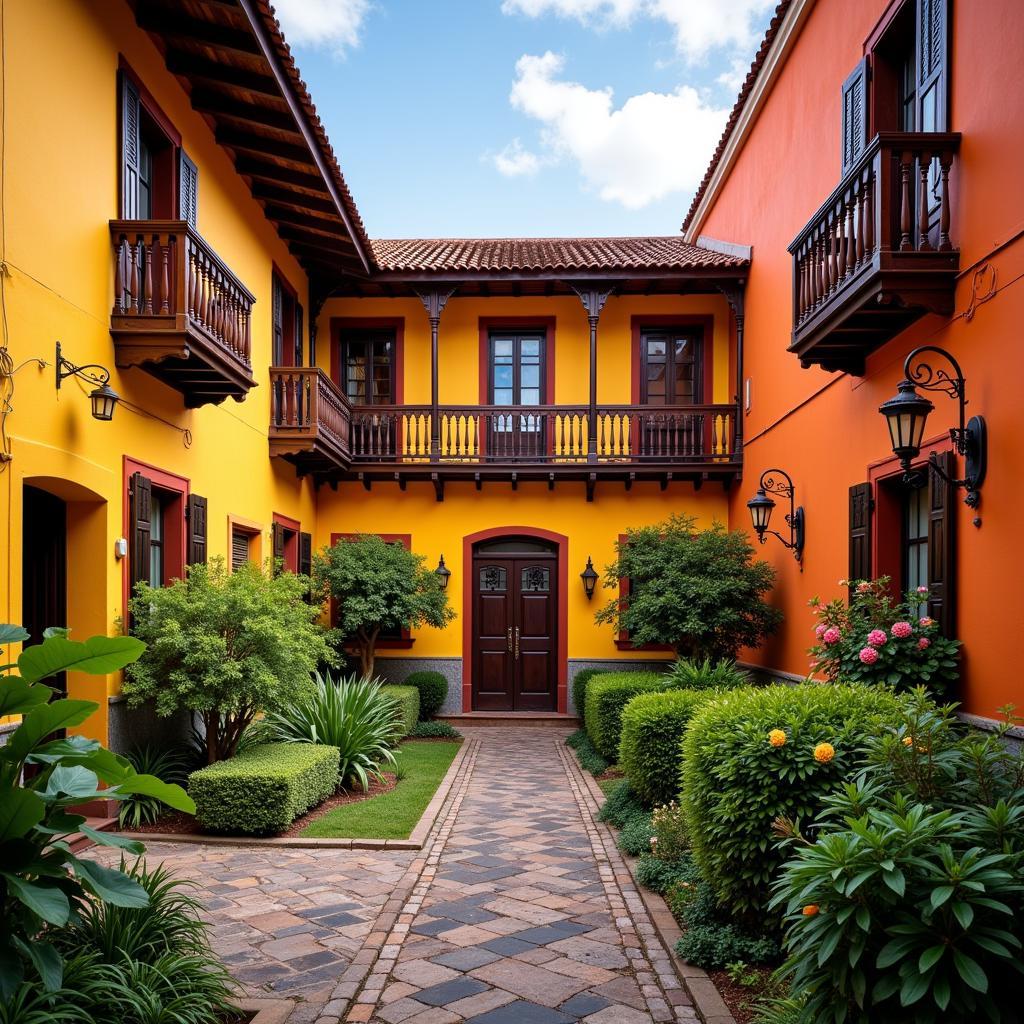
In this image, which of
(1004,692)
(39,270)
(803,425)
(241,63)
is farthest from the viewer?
(803,425)

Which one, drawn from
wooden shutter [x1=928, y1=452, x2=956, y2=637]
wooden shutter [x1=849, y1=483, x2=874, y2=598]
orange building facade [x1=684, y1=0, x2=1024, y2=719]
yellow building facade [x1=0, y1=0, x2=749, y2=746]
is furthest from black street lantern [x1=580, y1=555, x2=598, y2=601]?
wooden shutter [x1=928, y1=452, x2=956, y2=637]

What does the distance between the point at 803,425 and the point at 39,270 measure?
773 centimetres

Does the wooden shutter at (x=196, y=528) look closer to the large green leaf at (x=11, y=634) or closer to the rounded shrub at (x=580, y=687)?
the large green leaf at (x=11, y=634)

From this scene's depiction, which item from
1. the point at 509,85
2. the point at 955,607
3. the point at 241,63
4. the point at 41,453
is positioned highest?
the point at 509,85

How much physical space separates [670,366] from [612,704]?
21.4 feet

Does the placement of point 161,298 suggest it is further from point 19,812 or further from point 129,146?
point 19,812

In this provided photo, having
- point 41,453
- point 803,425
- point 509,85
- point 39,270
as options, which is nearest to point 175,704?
point 41,453

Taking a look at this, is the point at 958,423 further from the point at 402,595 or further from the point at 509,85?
the point at 509,85

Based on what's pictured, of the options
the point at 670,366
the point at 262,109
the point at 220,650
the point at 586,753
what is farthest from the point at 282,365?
the point at 586,753

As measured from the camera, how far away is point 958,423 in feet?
20.0

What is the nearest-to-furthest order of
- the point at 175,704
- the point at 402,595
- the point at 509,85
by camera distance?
the point at 175,704, the point at 402,595, the point at 509,85

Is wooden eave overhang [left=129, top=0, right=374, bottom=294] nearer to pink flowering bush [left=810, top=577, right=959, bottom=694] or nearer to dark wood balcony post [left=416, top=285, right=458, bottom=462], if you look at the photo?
dark wood balcony post [left=416, top=285, right=458, bottom=462]

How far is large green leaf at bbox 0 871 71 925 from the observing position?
2.67m

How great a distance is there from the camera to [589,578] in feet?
46.6
